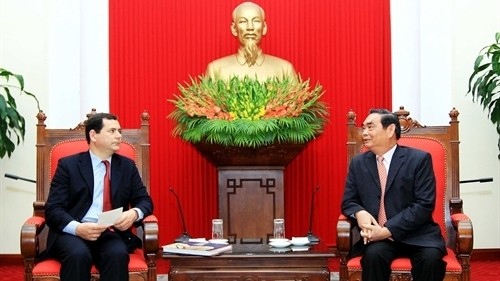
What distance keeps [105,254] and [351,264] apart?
126 centimetres

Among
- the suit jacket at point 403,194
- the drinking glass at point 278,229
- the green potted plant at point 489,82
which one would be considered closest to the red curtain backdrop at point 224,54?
Answer: the green potted plant at point 489,82

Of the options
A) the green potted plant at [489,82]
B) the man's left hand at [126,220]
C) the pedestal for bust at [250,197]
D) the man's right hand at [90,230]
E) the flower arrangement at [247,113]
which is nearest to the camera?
the man's right hand at [90,230]

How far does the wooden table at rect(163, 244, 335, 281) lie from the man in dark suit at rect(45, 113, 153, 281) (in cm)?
30

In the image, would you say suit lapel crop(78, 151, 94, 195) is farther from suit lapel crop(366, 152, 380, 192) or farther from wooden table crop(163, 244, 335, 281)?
suit lapel crop(366, 152, 380, 192)

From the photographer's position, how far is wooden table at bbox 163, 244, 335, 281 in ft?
14.5

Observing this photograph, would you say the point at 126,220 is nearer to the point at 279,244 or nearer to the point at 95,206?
the point at 95,206

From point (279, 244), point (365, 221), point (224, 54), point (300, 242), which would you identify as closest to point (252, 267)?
point (279, 244)

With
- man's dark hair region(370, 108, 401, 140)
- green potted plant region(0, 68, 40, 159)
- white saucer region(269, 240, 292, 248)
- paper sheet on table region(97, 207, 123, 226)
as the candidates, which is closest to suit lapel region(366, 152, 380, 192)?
man's dark hair region(370, 108, 401, 140)

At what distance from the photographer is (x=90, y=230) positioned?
4.33 meters

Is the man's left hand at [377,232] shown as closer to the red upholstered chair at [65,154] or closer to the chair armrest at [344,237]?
the chair armrest at [344,237]

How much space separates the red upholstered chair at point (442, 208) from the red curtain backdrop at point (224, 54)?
1717mm

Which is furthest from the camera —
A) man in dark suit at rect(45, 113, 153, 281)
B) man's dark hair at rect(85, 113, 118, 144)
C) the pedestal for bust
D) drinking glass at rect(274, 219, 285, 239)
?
the pedestal for bust

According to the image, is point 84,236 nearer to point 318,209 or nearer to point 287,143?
point 287,143

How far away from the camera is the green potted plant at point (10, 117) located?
590 cm
